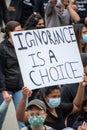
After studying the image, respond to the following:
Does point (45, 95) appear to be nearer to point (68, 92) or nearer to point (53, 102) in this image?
point (53, 102)

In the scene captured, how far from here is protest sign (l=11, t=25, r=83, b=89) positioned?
18.2 feet

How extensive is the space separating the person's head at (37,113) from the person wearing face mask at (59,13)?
3154 millimetres

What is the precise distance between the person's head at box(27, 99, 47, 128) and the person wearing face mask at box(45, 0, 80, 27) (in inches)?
124

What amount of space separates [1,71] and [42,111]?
1.16 metres

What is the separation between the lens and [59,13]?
8750 millimetres

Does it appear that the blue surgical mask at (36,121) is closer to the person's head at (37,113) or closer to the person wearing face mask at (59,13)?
the person's head at (37,113)

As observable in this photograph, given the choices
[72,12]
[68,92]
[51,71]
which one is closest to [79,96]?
[68,92]

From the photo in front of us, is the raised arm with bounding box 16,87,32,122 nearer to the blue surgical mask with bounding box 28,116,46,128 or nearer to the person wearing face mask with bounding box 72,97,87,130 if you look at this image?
the blue surgical mask with bounding box 28,116,46,128

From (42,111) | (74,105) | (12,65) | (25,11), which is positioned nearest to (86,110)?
(74,105)

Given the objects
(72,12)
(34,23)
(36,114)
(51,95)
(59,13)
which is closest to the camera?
(36,114)

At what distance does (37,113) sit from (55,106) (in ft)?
1.04

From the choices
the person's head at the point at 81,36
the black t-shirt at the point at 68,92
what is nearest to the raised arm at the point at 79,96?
the black t-shirt at the point at 68,92

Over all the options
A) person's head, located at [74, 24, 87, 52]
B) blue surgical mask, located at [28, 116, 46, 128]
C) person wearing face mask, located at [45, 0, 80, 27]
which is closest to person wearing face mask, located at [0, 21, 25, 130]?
blue surgical mask, located at [28, 116, 46, 128]

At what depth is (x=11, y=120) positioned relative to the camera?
8109 millimetres
